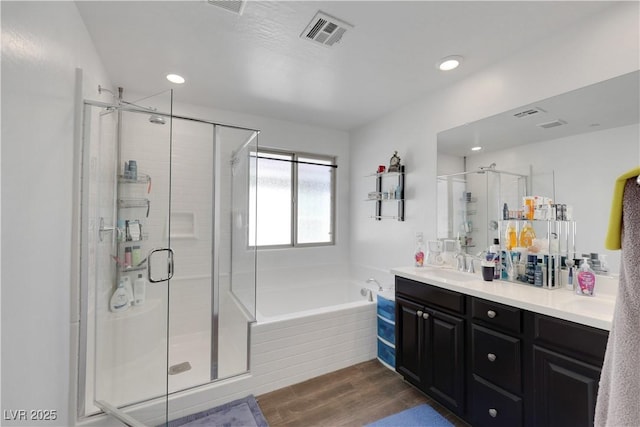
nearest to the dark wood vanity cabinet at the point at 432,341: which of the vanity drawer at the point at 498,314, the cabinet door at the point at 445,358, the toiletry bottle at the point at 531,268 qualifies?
the cabinet door at the point at 445,358

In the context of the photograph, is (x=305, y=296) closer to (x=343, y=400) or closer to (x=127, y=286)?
(x=343, y=400)

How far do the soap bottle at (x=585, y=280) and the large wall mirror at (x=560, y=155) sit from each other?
128mm

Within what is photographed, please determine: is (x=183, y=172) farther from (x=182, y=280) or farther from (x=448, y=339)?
(x=448, y=339)

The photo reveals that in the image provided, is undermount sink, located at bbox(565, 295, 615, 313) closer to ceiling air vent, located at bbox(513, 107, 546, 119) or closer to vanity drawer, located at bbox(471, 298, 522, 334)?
vanity drawer, located at bbox(471, 298, 522, 334)

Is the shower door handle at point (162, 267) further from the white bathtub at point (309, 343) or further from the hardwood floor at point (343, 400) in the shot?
the hardwood floor at point (343, 400)

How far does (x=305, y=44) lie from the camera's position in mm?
1836

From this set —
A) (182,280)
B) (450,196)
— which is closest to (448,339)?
(450,196)

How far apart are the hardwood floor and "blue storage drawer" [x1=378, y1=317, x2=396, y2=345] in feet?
0.91

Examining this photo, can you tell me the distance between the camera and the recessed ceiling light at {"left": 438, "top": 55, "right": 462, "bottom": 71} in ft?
6.43

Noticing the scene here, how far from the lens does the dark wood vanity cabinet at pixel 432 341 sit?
5.66 feet

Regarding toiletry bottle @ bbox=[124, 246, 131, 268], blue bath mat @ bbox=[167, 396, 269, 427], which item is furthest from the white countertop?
toiletry bottle @ bbox=[124, 246, 131, 268]

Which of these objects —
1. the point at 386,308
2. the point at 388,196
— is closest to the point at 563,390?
the point at 386,308

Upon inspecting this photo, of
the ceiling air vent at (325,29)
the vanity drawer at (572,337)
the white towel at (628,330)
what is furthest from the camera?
the ceiling air vent at (325,29)

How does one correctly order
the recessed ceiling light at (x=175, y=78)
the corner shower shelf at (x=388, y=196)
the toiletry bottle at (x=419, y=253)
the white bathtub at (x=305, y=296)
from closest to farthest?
the recessed ceiling light at (x=175, y=78) < the toiletry bottle at (x=419, y=253) < the corner shower shelf at (x=388, y=196) < the white bathtub at (x=305, y=296)
